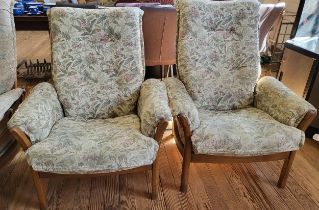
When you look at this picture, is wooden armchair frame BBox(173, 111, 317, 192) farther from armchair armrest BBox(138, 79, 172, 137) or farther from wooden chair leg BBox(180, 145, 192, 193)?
armchair armrest BBox(138, 79, 172, 137)

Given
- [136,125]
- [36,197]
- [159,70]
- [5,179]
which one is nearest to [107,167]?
[136,125]

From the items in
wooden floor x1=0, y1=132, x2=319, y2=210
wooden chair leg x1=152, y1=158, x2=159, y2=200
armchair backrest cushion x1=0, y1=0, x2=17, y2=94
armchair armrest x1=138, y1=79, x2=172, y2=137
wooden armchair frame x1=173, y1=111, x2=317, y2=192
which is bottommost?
wooden floor x1=0, y1=132, x2=319, y2=210

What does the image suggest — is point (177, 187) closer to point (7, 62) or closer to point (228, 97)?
point (228, 97)

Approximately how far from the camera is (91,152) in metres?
1.32

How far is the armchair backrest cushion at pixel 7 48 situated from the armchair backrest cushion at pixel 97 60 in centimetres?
27

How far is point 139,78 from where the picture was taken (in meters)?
1.74

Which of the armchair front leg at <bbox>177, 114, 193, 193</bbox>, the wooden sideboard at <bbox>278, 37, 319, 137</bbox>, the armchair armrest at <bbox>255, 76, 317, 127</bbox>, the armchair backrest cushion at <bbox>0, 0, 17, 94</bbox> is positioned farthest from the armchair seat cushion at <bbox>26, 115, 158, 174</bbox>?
the wooden sideboard at <bbox>278, 37, 319, 137</bbox>

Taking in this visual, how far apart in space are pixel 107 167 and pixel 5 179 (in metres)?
0.84

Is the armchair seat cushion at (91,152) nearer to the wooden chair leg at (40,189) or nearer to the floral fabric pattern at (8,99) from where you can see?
the wooden chair leg at (40,189)

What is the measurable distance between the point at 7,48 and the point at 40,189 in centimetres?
89

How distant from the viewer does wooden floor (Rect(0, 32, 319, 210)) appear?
1583mm

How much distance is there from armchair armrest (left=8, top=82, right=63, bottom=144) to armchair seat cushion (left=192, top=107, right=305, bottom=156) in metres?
0.80

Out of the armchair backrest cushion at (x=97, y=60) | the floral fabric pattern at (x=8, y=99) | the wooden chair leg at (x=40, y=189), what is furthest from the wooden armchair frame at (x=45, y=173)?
the armchair backrest cushion at (x=97, y=60)

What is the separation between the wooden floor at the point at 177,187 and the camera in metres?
1.58
